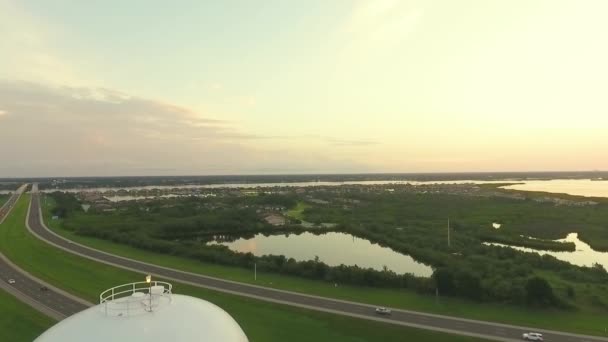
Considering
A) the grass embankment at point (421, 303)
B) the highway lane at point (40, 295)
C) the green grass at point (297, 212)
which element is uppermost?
the green grass at point (297, 212)

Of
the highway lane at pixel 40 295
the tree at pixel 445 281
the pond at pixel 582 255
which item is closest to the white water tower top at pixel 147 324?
the highway lane at pixel 40 295

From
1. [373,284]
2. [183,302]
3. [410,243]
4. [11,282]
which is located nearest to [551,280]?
[373,284]

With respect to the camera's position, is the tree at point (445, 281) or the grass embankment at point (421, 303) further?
the tree at point (445, 281)

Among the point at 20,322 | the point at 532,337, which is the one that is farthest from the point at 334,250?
the point at 20,322

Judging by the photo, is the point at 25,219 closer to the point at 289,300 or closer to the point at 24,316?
the point at 24,316

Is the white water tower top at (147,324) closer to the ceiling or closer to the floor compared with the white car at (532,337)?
closer to the ceiling

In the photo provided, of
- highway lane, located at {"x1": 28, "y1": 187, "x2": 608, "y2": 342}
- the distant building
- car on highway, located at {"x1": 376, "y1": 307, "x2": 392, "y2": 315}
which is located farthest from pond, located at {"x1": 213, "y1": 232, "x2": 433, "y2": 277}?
car on highway, located at {"x1": 376, "y1": 307, "x2": 392, "y2": 315}

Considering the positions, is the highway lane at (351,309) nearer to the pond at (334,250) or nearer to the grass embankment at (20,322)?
the grass embankment at (20,322)

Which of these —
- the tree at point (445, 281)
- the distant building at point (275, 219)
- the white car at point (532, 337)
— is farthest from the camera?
the distant building at point (275, 219)
